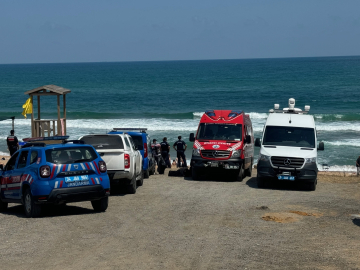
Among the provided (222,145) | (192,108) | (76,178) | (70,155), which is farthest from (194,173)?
(192,108)

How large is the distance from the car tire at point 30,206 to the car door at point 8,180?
702 millimetres

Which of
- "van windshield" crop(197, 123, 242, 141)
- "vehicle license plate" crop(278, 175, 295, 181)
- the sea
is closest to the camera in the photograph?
"vehicle license plate" crop(278, 175, 295, 181)

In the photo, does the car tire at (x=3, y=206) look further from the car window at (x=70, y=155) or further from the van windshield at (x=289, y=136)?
the van windshield at (x=289, y=136)

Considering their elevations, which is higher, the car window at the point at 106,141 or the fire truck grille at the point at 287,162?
the car window at the point at 106,141

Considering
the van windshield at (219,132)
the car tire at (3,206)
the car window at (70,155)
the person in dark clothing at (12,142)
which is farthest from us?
the person in dark clothing at (12,142)

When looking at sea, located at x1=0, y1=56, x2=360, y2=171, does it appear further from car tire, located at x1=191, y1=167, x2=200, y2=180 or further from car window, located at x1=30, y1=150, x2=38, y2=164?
car window, located at x1=30, y1=150, x2=38, y2=164

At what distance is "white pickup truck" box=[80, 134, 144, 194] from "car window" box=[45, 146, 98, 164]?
218cm

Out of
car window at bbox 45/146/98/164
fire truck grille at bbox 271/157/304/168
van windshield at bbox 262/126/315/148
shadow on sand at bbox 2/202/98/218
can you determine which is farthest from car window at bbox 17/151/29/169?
van windshield at bbox 262/126/315/148

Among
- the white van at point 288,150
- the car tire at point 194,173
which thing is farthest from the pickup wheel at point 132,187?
the white van at point 288,150

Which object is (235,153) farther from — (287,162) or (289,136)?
(287,162)

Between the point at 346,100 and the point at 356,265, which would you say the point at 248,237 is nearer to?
the point at 356,265

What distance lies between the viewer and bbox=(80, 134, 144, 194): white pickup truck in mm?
14180

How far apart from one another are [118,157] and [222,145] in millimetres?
5008

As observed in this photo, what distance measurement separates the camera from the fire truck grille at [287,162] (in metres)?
16.4
